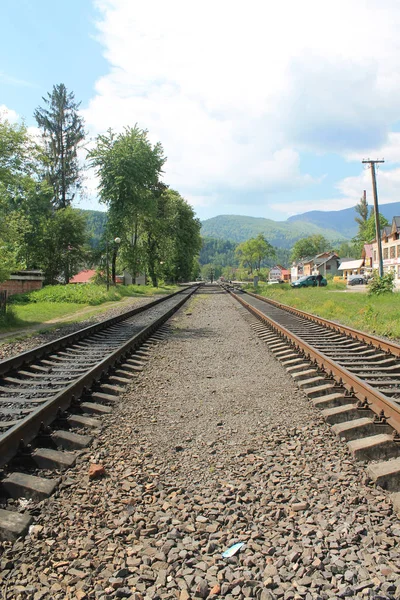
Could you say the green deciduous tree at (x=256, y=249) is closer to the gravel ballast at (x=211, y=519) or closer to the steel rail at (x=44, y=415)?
the steel rail at (x=44, y=415)

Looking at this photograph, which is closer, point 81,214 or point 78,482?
point 78,482

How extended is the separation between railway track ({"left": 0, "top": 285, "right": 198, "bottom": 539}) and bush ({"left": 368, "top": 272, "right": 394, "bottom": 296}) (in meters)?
17.2

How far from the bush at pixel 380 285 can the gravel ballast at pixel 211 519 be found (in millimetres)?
20424

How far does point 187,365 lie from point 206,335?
3.76 meters

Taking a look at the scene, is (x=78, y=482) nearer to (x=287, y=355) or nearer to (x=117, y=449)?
(x=117, y=449)

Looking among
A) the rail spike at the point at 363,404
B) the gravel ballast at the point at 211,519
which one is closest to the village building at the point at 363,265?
the rail spike at the point at 363,404

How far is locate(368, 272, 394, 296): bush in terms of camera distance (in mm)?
23703

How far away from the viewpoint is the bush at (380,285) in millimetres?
23703

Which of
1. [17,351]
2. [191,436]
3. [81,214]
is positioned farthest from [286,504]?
[81,214]

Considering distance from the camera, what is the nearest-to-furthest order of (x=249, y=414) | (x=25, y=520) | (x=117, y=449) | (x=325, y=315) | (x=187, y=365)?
(x=25, y=520) < (x=117, y=449) < (x=249, y=414) < (x=187, y=365) < (x=325, y=315)

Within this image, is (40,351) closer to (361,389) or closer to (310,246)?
(361,389)

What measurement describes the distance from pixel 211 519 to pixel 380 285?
75.7 ft

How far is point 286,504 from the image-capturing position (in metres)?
3.05

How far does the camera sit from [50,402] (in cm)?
448
